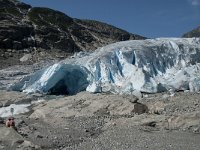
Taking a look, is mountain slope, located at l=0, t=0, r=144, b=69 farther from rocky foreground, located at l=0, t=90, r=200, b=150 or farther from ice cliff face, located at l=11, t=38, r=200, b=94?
rocky foreground, located at l=0, t=90, r=200, b=150

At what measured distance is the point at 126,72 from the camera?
47.3 meters

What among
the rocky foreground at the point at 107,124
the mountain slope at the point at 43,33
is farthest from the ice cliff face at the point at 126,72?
the mountain slope at the point at 43,33

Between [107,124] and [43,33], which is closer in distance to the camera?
[107,124]

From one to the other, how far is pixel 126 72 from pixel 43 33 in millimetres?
48899

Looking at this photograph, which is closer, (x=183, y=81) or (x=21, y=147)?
(x=21, y=147)

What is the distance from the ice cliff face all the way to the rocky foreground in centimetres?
431

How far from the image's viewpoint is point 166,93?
42.3 m

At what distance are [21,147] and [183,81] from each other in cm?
2420

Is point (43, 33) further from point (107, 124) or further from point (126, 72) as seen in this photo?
point (107, 124)

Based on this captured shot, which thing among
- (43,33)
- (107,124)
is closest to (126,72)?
(107,124)

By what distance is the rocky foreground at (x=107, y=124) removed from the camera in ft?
80.4

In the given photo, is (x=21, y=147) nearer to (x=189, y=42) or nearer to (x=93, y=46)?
(x=189, y=42)

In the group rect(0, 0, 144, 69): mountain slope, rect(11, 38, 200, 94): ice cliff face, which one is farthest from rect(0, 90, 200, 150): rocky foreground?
rect(0, 0, 144, 69): mountain slope

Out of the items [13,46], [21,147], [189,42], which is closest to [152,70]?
[189,42]
